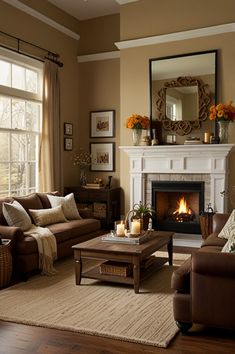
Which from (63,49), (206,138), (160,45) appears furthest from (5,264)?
(63,49)

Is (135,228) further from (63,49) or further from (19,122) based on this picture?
(63,49)

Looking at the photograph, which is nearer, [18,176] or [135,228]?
[135,228]

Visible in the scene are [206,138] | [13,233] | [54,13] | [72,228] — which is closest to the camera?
[13,233]

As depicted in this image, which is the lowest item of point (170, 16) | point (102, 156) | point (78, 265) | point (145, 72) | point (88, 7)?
point (78, 265)

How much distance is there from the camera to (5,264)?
13.9 ft

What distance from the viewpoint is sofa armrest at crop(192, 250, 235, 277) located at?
2.88 m

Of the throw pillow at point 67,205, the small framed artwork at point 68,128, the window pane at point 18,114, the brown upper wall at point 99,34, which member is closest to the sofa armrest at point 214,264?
the throw pillow at point 67,205

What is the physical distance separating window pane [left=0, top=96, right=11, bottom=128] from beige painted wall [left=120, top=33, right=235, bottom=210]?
1.90 metres

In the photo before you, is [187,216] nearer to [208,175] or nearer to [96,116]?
[208,175]

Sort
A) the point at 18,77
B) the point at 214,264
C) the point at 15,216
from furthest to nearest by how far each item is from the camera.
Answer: the point at 18,77, the point at 15,216, the point at 214,264

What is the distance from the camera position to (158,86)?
6770 millimetres

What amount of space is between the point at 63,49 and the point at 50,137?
180cm

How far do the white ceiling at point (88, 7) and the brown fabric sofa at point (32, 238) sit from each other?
11.4ft

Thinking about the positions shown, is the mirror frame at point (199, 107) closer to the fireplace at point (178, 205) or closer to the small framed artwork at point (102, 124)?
the fireplace at point (178, 205)
